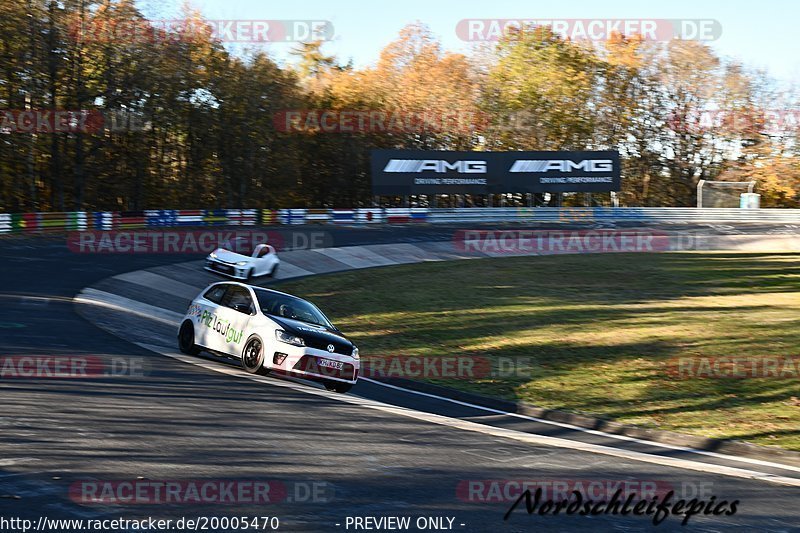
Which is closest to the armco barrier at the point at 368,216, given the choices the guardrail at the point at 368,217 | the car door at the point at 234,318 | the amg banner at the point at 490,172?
the guardrail at the point at 368,217

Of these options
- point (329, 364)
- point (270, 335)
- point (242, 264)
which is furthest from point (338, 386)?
point (242, 264)

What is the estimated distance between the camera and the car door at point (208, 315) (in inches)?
582

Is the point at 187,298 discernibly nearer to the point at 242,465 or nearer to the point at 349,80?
the point at 242,465

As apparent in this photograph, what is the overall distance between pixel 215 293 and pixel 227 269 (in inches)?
539

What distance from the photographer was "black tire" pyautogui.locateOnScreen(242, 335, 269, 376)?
13.7m

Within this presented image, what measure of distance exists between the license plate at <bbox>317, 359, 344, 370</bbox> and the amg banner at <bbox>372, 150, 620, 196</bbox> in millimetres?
39849

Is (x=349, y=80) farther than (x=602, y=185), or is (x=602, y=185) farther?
(x=349, y=80)

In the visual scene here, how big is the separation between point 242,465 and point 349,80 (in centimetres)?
7069

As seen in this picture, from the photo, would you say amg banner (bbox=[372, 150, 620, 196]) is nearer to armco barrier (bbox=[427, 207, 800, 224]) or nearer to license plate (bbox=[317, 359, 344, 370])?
armco barrier (bbox=[427, 207, 800, 224])

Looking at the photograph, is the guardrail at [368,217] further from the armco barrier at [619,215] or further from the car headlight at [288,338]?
the car headlight at [288,338]

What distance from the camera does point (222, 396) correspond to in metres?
11.4

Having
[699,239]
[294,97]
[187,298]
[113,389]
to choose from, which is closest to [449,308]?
[187,298]

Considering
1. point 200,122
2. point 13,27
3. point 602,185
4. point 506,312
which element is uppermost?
point 13,27

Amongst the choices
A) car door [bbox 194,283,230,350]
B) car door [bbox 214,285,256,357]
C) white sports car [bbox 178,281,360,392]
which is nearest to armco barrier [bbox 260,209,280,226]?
car door [bbox 194,283,230,350]
